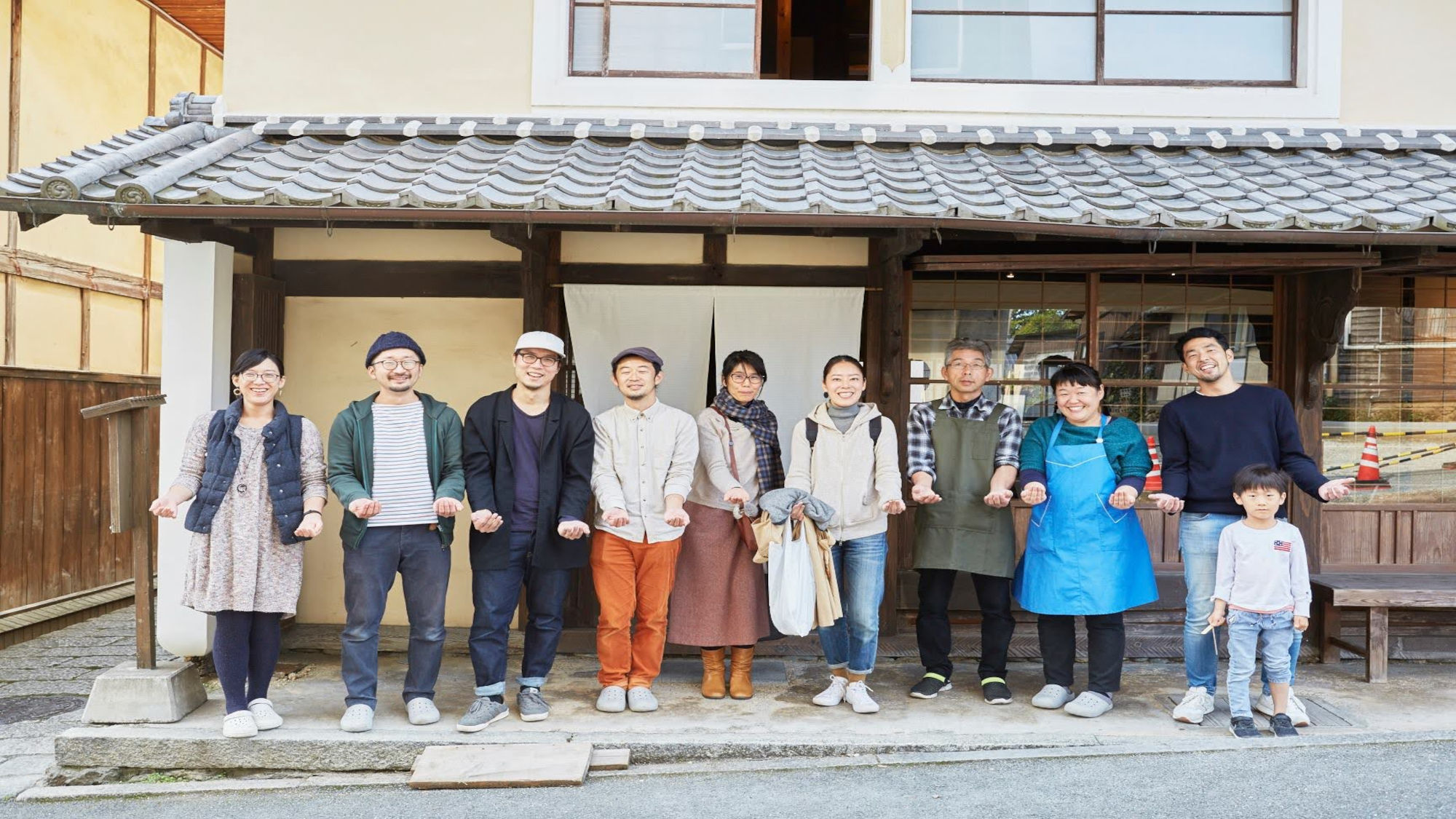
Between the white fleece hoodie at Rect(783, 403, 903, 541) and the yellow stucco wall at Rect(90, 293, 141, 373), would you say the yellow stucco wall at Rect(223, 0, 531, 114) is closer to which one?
the white fleece hoodie at Rect(783, 403, 903, 541)

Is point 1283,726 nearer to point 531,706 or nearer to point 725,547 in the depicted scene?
point 725,547

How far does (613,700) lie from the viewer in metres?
5.69

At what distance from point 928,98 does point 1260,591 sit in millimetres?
3742

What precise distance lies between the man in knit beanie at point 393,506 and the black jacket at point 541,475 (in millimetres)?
111

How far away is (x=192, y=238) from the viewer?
606cm

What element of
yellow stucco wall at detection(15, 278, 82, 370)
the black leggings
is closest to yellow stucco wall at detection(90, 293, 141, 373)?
yellow stucco wall at detection(15, 278, 82, 370)

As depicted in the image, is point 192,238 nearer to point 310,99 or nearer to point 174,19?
point 310,99

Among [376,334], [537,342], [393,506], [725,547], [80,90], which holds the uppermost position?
[80,90]

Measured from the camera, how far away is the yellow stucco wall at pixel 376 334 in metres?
6.94

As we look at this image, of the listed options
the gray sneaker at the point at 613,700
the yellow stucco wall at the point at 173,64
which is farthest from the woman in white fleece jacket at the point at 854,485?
the yellow stucco wall at the point at 173,64

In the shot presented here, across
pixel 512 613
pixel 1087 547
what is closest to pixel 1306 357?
pixel 1087 547

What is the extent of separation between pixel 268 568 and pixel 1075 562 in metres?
4.21

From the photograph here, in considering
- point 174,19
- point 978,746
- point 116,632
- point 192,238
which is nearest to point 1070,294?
point 978,746

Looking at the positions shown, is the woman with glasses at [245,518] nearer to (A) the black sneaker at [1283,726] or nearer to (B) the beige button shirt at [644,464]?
(B) the beige button shirt at [644,464]
